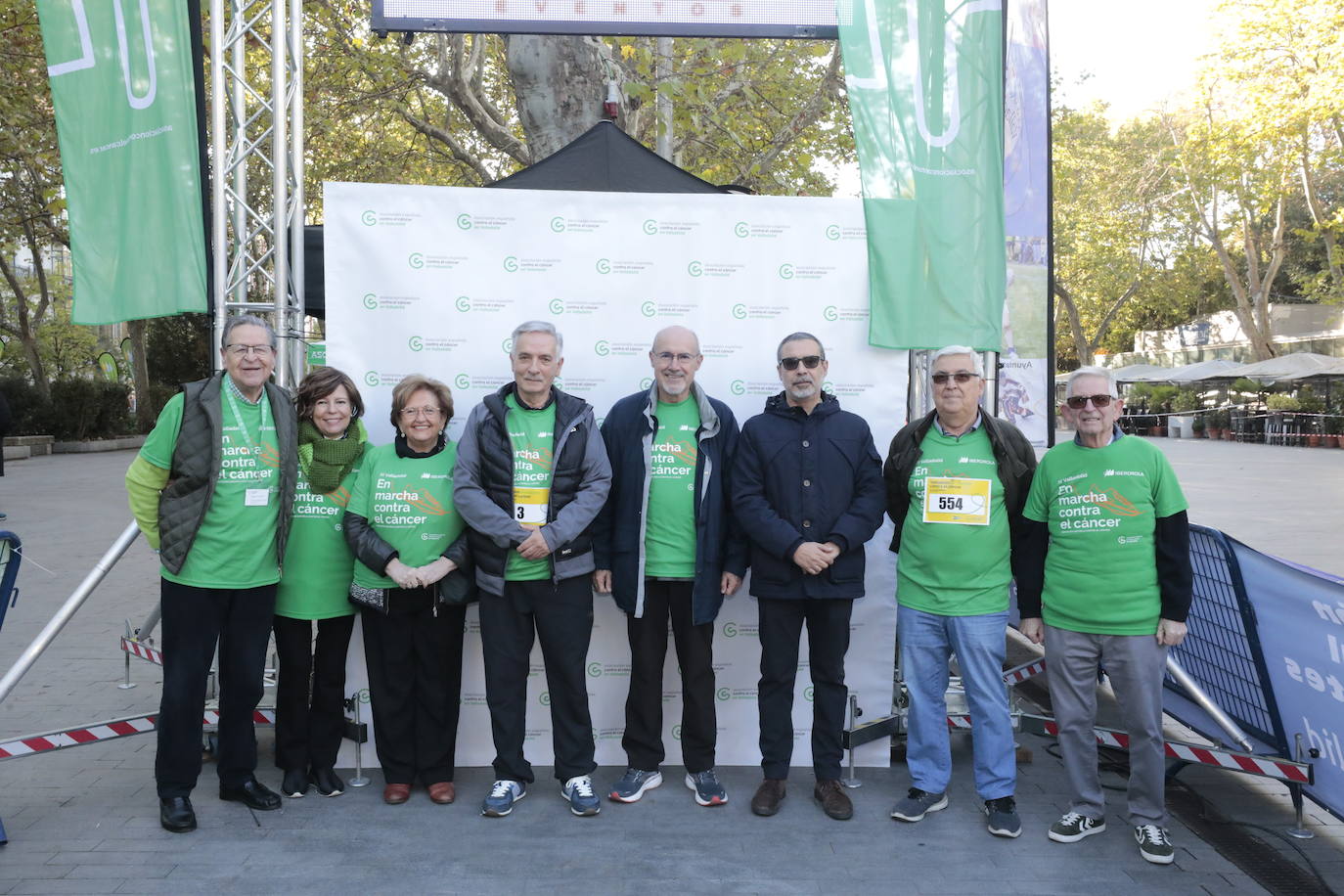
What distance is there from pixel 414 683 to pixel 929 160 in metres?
3.24

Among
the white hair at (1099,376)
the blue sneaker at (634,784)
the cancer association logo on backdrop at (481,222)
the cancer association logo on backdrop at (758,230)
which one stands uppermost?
the cancer association logo on backdrop at (481,222)

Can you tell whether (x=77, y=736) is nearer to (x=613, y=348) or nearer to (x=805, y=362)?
(x=613, y=348)

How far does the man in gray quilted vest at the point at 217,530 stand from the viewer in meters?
3.92

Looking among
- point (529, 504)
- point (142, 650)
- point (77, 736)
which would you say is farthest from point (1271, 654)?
point (142, 650)

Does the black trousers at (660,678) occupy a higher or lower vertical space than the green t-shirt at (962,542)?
lower

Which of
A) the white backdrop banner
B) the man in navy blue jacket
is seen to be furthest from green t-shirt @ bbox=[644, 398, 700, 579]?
the white backdrop banner

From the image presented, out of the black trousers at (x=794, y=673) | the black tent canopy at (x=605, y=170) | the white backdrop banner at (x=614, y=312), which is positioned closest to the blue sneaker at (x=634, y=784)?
the white backdrop banner at (x=614, y=312)

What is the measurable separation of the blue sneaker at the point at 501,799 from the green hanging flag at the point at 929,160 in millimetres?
2518

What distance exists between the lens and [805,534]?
163 inches

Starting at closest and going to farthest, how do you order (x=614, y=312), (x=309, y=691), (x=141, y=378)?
(x=309, y=691), (x=614, y=312), (x=141, y=378)

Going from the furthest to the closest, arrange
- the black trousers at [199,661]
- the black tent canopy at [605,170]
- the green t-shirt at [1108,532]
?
the black tent canopy at [605,170], the black trousers at [199,661], the green t-shirt at [1108,532]

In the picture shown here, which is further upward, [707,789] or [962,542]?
[962,542]

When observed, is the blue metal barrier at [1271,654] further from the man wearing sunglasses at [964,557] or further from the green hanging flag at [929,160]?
the green hanging flag at [929,160]

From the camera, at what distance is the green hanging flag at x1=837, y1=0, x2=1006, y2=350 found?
15.8 feet
